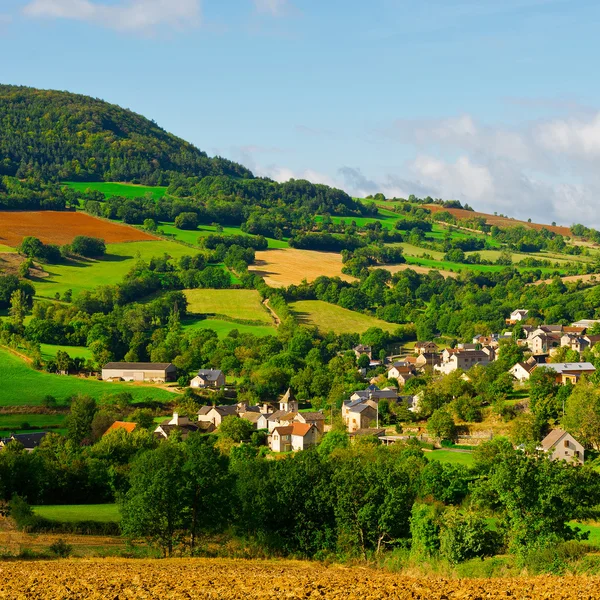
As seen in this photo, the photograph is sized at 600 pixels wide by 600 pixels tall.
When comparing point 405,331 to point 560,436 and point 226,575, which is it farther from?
point 226,575

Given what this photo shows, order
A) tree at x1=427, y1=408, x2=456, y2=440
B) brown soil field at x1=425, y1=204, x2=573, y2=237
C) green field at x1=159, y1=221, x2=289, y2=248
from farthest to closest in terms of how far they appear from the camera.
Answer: brown soil field at x1=425, y1=204, x2=573, y2=237 → green field at x1=159, y1=221, x2=289, y2=248 → tree at x1=427, y1=408, x2=456, y2=440

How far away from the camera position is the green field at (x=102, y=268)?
107875mm

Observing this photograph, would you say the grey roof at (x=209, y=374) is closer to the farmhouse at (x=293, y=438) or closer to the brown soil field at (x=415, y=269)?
the farmhouse at (x=293, y=438)

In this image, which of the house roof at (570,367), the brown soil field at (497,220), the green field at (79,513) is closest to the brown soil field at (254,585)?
the green field at (79,513)

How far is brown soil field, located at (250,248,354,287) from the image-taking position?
120 m

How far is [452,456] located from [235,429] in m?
17.4

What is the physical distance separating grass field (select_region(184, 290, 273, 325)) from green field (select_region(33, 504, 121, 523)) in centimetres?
6173

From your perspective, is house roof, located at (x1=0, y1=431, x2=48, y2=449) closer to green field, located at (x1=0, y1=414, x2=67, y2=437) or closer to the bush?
green field, located at (x1=0, y1=414, x2=67, y2=437)

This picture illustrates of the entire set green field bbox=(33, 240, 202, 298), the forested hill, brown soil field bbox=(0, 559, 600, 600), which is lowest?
brown soil field bbox=(0, 559, 600, 600)

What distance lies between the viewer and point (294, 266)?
127 meters

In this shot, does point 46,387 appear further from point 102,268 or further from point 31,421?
point 102,268

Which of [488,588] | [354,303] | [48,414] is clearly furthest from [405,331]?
[488,588]

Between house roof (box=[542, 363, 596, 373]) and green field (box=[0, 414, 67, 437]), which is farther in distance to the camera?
house roof (box=[542, 363, 596, 373])

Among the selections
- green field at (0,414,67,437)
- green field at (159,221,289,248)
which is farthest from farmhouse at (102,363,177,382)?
green field at (159,221,289,248)
